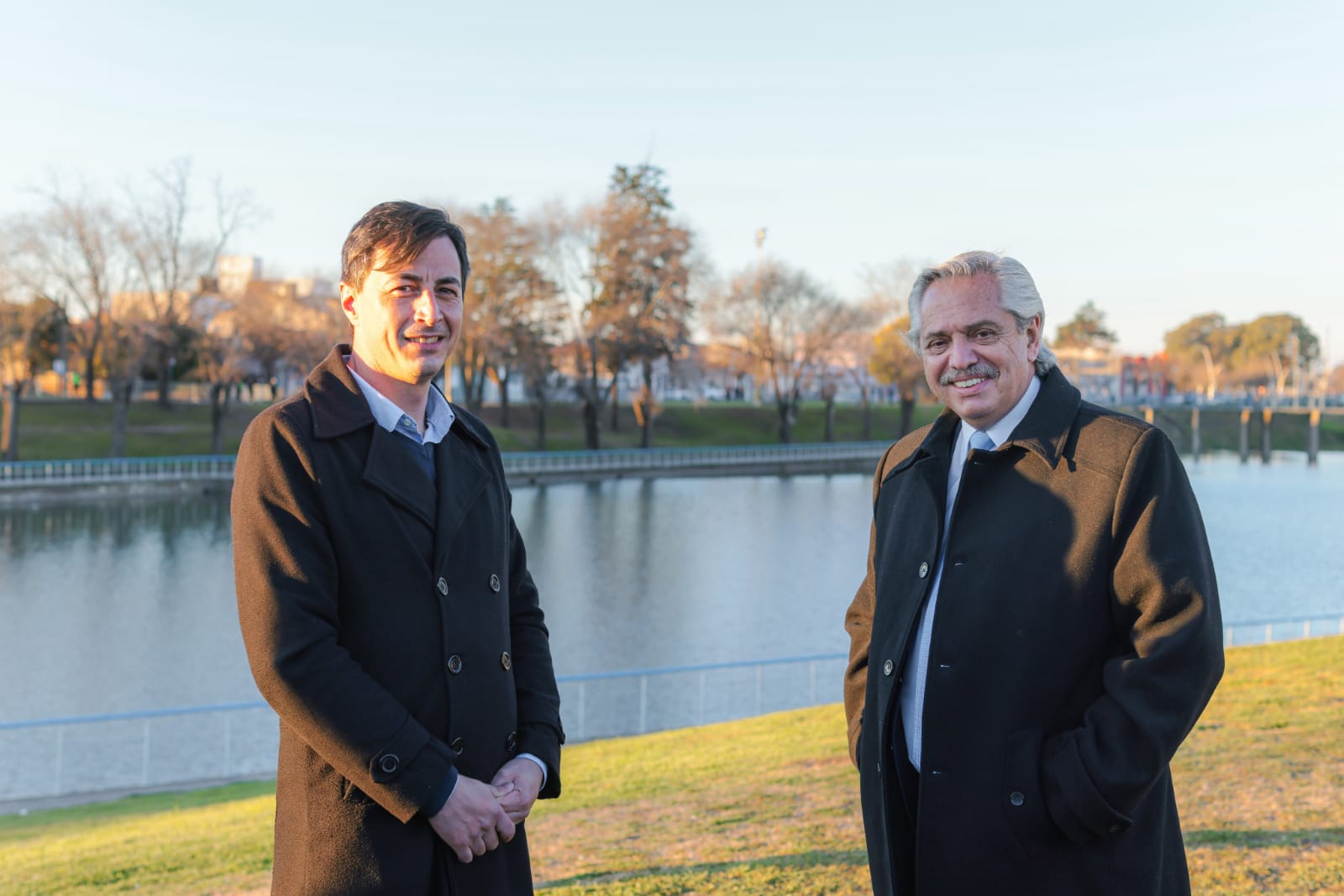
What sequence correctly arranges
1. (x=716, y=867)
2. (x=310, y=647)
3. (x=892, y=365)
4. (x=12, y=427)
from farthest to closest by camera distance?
1. (x=892, y=365)
2. (x=12, y=427)
3. (x=716, y=867)
4. (x=310, y=647)

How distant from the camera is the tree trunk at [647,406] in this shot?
51.5m

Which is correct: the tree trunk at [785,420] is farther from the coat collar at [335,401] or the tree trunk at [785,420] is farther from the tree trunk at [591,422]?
the coat collar at [335,401]

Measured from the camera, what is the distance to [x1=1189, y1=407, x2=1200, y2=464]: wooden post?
225ft

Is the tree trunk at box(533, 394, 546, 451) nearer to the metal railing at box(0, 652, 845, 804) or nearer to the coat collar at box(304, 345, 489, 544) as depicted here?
the metal railing at box(0, 652, 845, 804)

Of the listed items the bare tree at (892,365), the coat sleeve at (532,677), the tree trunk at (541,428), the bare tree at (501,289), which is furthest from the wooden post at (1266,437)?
the coat sleeve at (532,677)

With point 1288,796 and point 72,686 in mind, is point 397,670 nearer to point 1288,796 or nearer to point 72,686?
point 1288,796

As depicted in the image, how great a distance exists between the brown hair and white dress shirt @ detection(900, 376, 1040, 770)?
4.62ft

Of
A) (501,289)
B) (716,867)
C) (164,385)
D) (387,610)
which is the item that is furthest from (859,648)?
(164,385)

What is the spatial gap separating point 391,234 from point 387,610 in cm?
92

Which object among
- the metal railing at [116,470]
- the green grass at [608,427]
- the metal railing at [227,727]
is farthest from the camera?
the green grass at [608,427]

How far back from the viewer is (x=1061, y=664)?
2.58m

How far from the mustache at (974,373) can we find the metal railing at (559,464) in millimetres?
30191

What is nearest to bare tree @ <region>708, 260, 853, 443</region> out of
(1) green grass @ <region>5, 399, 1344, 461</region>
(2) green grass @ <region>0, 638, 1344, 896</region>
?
(1) green grass @ <region>5, 399, 1344, 461</region>

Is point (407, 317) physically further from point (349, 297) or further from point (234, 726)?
point (234, 726)
